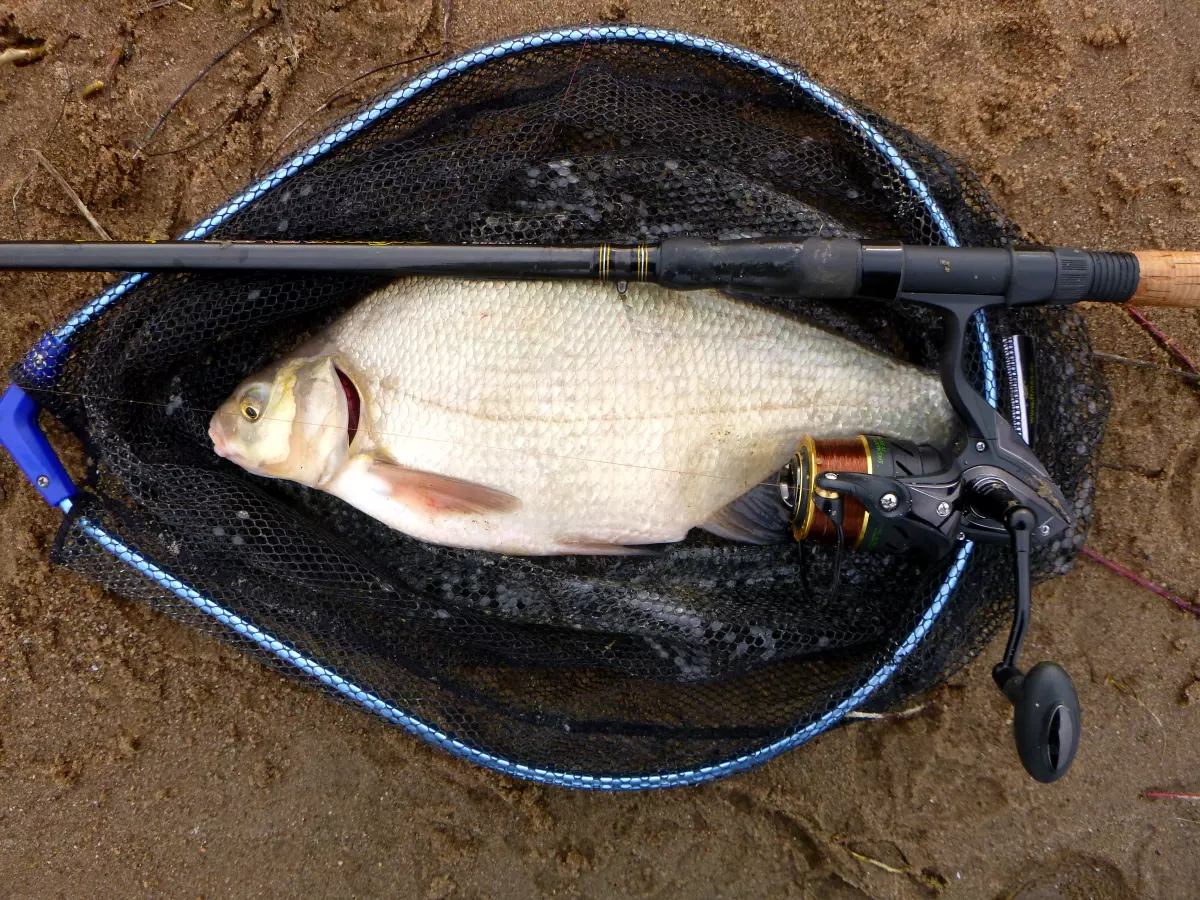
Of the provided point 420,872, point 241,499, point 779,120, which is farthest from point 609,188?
point 420,872

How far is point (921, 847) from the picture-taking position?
1931 mm

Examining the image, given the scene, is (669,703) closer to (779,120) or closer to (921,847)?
(921,847)

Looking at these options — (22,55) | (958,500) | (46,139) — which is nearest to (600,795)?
(958,500)

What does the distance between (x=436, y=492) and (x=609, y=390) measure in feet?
1.54

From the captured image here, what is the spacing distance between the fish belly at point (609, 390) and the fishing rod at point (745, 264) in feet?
0.76

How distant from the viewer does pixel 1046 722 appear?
Answer: 4.14 ft

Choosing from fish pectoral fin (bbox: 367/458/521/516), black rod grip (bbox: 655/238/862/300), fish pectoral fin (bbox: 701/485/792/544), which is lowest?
fish pectoral fin (bbox: 701/485/792/544)

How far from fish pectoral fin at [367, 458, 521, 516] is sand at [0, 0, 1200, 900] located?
24.7 inches

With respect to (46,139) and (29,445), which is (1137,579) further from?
(46,139)

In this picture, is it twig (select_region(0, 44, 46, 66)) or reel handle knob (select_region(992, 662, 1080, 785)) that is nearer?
reel handle knob (select_region(992, 662, 1080, 785))

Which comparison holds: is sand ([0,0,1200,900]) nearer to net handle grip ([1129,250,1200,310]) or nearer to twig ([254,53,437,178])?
twig ([254,53,437,178])

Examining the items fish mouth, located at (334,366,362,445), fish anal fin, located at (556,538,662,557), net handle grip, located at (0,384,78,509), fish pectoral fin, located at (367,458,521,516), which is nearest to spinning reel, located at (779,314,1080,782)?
fish anal fin, located at (556,538,662,557)

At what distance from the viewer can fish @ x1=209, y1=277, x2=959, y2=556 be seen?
173 centimetres

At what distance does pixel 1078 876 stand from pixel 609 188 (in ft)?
6.73
